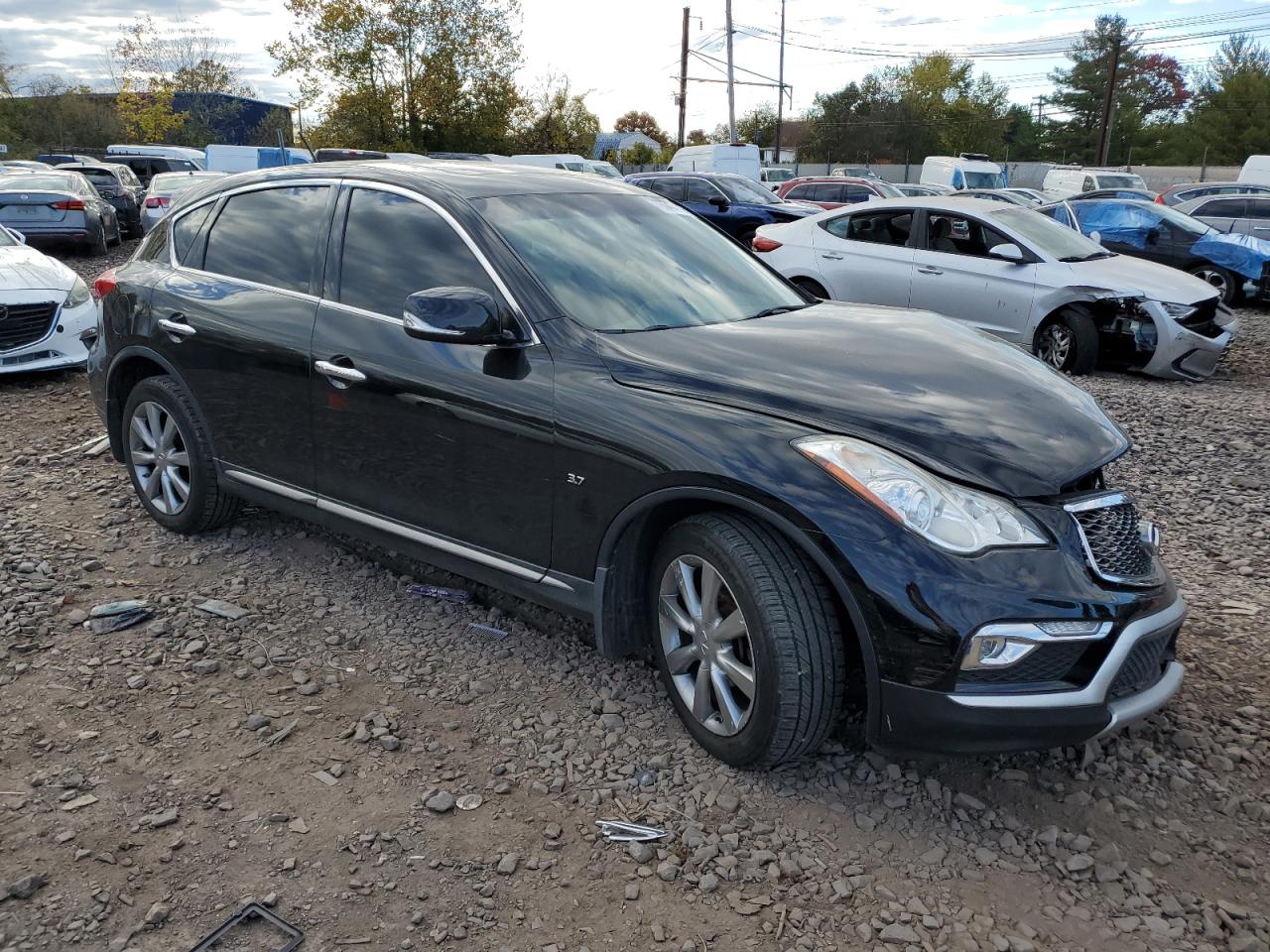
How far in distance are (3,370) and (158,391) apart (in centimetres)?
434

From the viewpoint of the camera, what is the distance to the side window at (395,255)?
12.0ft

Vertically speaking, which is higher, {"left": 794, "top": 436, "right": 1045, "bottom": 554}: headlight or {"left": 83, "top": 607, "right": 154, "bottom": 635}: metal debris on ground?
{"left": 794, "top": 436, "right": 1045, "bottom": 554}: headlight

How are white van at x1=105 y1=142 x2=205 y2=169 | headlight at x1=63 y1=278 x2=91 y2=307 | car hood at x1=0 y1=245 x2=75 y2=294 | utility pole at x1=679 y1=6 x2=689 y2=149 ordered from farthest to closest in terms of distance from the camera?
utility pole at x1=679 y1=6 x2=689 y2=149 → white van at x1=105 y1=142 x2=205 y2=169 → headlight at x1=63 y1=278 x2=91 y2=307 → car hood at x1=0 y1=245 x2=75 y2=294

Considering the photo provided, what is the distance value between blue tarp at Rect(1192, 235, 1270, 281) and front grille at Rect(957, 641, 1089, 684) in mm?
13208

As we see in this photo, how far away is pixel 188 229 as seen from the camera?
4816 mm

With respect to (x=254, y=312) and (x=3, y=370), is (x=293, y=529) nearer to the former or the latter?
(x=254, y=312)

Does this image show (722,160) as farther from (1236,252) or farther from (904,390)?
(904,390)

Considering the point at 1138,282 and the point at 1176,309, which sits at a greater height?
the point at 1138,282

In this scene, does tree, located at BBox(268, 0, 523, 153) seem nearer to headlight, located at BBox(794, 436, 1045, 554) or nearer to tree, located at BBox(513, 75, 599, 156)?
tree, located at BBox(513, 75, 599, 156)

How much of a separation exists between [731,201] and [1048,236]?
9.31 meters

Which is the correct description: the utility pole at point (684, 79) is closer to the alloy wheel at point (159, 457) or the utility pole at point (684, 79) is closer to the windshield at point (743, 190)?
the windshield at point (743, 190)

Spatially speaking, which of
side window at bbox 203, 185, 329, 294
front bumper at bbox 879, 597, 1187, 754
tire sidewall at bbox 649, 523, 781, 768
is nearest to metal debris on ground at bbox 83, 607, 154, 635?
side window at bbox 203, 185, 329, 294

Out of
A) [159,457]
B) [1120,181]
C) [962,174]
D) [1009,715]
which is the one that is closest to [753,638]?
[1009,715]

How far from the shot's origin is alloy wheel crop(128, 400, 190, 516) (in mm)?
4832
